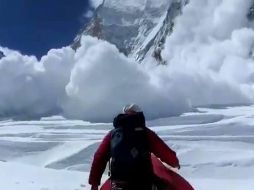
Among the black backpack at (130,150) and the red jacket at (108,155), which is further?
the red jacket at (108,155)

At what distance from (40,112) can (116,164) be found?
480ft

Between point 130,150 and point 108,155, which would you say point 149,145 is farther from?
point 108,155

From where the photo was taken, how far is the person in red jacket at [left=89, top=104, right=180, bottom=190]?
5629 mm

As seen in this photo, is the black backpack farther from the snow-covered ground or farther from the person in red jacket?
the snow-covered ground

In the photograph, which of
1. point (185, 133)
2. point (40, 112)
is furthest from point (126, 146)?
point (40, 112)

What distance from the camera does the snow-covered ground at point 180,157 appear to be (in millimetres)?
16484

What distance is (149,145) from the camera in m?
5.64

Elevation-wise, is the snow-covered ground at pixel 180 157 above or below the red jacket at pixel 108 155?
above

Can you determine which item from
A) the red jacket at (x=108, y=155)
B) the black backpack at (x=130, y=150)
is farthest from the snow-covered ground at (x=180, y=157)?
the black backpack at (x=130, y=150)

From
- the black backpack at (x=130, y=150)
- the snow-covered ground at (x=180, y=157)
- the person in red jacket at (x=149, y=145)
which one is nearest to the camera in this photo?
the black backpack at (x=130, y=150)

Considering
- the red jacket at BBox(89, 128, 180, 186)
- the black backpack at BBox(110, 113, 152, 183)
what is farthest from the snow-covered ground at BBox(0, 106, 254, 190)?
the black backpack at BBox(110, 113, 152, 183)

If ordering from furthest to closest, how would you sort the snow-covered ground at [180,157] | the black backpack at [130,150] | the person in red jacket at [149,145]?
the snow-covered ground at [180,157]
the person in red jacket at [149,145]
the black backpack at [130,150]

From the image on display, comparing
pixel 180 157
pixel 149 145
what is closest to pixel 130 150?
pixel 149 145

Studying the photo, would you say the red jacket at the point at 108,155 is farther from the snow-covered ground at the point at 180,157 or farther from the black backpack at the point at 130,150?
the snow-covered ground at the point at 180,157
